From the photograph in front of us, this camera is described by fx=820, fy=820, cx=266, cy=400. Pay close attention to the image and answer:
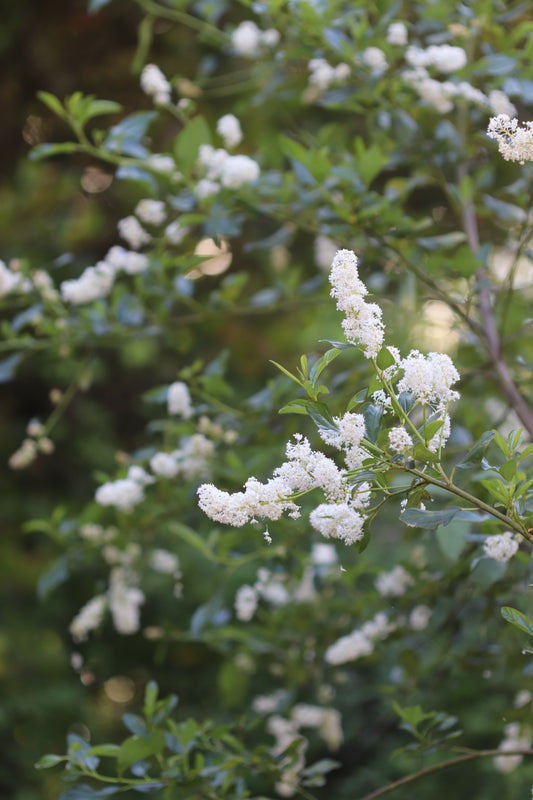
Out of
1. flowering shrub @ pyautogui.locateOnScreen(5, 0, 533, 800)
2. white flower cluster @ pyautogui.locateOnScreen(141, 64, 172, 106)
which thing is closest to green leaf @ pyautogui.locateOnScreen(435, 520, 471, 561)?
flowering shrub @ pyautogui.locateOnScreen(5, 0, 533, 800)

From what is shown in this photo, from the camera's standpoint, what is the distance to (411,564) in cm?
112

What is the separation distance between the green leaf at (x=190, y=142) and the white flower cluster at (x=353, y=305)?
561mm

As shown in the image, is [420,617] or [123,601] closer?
[420,617]

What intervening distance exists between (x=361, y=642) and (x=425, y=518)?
2.12 ft

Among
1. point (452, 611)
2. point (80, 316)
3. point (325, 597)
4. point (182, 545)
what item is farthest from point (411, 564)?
point (182, 545)

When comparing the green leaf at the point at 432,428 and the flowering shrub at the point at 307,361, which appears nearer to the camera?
the green leaf at the point at 432,428

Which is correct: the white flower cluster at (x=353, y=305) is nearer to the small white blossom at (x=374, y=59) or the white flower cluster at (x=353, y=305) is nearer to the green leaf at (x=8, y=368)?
the small white blossom at (x=374, y=59)

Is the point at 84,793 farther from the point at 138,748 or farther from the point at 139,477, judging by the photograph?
the point at 139,477

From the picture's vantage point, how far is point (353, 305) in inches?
20.1

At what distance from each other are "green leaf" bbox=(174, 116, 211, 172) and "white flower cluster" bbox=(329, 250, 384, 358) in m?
0.56

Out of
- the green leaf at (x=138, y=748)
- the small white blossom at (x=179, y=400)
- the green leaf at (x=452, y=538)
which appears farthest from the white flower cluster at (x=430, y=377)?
the small white blossom at (x=179, y=400)

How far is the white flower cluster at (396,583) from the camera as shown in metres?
1.14

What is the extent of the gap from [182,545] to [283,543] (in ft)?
3.98

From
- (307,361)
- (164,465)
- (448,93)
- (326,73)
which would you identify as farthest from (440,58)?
(164,465)
